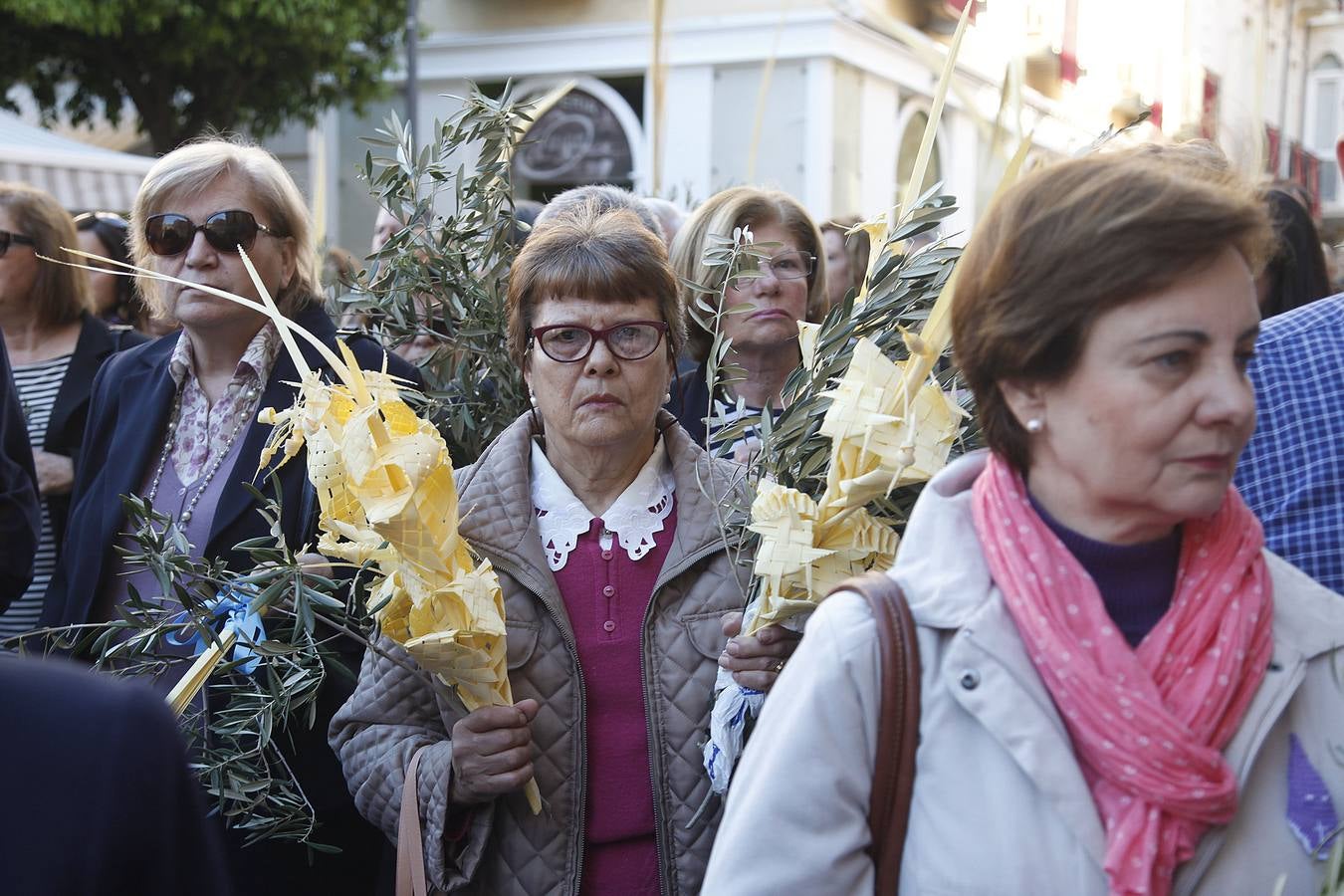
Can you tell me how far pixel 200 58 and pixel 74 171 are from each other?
6.10 meters

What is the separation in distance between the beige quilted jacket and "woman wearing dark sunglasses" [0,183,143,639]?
92.5 inches

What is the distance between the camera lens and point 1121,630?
72.9 inches

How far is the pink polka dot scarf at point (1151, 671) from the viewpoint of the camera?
170 centimetres

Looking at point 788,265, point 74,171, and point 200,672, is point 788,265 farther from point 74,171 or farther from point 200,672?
point 74,171

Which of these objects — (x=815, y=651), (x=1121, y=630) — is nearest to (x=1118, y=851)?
(x=1121, y=630)

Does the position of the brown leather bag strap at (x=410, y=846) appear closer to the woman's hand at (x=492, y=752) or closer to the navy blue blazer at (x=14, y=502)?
the woman's hand at (x=492, y=752)

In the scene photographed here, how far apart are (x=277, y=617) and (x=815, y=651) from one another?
5.23ft

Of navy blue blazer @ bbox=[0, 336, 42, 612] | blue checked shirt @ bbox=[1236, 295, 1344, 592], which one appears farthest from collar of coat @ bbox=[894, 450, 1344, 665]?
navy blue blazer @ bbox=[0, 336, 42, 612]

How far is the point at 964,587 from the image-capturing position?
1.82m

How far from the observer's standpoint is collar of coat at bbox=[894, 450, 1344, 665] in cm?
181

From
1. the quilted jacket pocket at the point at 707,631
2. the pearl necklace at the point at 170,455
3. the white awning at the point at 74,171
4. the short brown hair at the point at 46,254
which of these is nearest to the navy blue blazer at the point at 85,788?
the quilted jacket pocket at the point at 707,631

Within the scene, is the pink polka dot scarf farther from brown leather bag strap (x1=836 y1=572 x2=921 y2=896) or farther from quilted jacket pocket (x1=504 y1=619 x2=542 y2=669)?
quilted jacket pocket (x1=504 y1=619 x2=542 y2=669)

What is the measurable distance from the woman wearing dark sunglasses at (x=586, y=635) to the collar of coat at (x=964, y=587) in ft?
2.23

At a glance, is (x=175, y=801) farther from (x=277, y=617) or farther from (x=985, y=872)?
(x=277, y=617)
